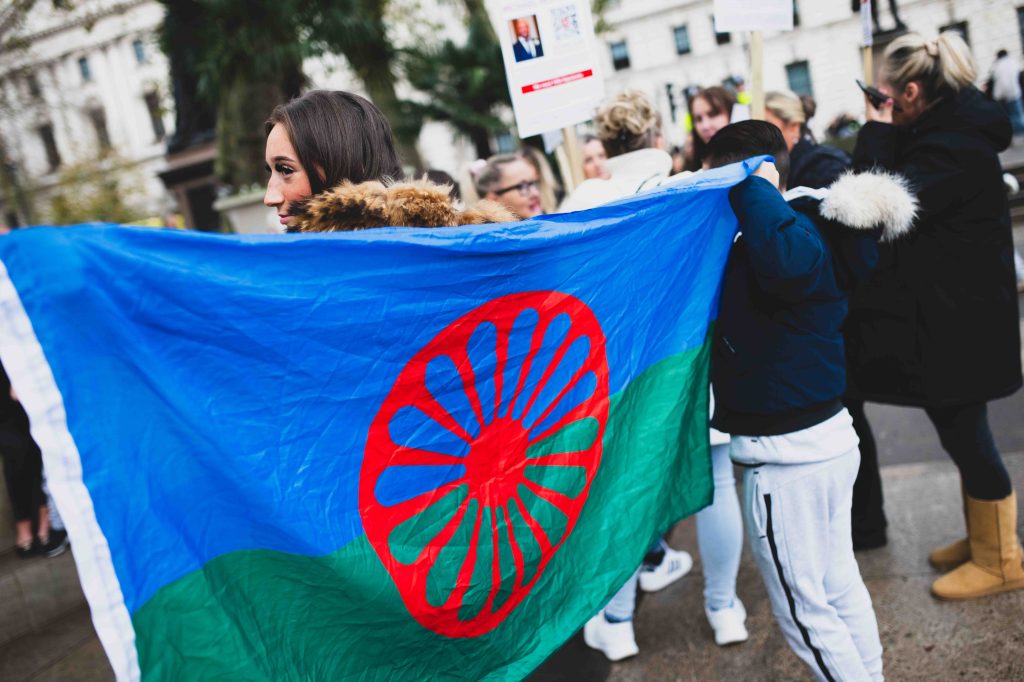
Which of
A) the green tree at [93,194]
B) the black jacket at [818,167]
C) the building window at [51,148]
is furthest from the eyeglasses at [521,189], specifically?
the building window at [51,148]

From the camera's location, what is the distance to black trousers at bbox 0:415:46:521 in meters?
4.66

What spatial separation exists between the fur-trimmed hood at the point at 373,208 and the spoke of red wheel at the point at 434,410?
41 cm

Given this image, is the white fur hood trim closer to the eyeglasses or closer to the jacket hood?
the jacket hood

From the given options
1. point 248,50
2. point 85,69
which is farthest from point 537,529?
point 85,69

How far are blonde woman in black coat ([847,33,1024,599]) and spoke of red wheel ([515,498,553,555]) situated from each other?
1697 mm

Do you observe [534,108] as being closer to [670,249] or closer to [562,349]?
[670,249]

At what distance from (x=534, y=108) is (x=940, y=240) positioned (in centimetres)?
167

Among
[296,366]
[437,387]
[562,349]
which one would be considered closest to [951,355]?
[562,349]

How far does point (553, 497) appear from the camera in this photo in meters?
2.29

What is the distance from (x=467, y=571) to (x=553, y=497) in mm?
344

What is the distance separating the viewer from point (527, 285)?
219 centimetres

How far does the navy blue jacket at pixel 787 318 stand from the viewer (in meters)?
2.23

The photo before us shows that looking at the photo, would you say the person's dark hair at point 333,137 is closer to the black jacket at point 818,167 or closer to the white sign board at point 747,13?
the white sign board at point 747,13

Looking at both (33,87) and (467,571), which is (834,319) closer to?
(467,571)
